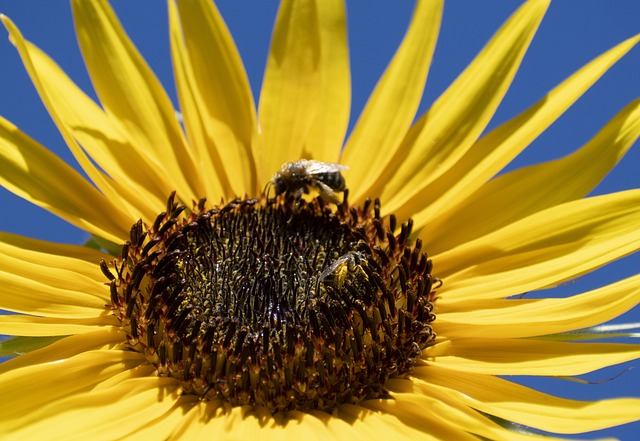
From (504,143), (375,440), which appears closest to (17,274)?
(375,440)

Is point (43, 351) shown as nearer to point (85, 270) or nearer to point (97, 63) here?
point (85, 270)

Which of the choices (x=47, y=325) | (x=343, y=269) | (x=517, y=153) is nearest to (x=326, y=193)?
(x=343, y=269)

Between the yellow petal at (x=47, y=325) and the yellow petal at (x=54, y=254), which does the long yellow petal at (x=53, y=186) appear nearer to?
the yellow petal at (x=54, y=254)

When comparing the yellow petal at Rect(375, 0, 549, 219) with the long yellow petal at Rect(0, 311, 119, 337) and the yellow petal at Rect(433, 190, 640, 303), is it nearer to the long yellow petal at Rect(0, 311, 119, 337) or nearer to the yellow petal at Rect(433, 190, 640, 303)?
the yellow petal at Rect(433, 190, 640, 303)

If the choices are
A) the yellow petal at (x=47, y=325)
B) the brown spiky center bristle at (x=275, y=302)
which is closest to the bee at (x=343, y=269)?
the brown spiky center bristle at (x=275, y=302)

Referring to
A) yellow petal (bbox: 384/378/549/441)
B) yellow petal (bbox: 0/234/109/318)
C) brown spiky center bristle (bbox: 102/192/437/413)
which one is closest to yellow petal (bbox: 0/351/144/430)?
brown spiky center bristle (bbox: 102/192/437/413)
